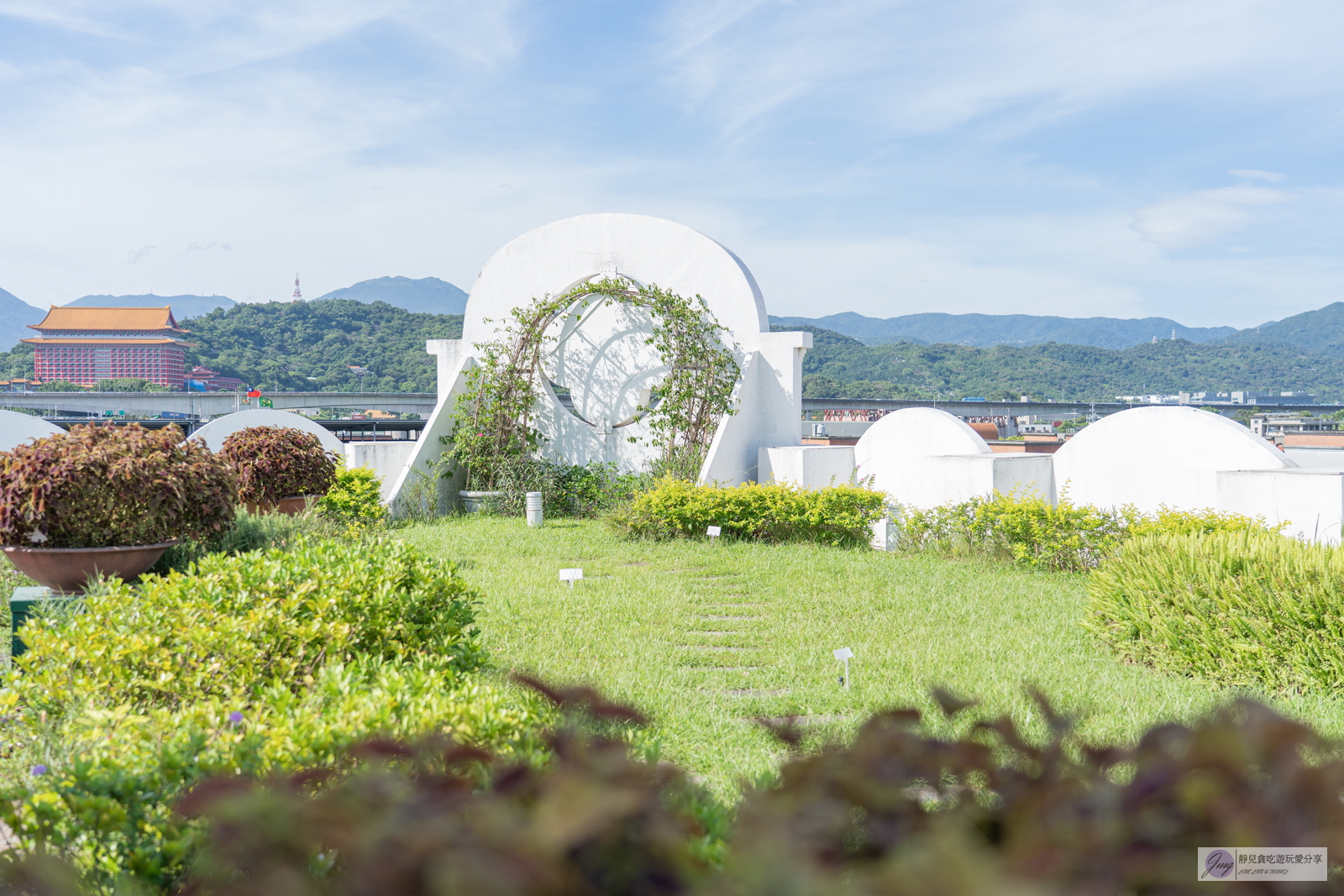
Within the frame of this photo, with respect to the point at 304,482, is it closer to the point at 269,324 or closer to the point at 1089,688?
the point at 1089,688

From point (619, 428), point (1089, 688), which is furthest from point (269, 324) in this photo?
point (1089, 688)

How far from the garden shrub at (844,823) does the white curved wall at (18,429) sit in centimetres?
1126

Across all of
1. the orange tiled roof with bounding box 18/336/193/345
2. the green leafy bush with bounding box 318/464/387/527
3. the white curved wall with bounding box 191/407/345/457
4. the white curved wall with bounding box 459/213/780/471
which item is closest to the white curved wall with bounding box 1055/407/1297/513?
the white curved wall with bounding box 459/213/780/471

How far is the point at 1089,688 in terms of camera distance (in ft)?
12.7

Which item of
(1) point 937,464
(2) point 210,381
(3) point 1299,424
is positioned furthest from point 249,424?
(3) point 1299,424

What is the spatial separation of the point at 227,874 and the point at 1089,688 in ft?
11.7

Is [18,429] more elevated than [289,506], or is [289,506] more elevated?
[18,429]

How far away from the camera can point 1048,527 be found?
6.96 metres

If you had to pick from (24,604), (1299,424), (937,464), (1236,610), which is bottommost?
(1236,610)

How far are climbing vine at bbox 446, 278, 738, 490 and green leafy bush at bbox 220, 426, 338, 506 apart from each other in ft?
6.20

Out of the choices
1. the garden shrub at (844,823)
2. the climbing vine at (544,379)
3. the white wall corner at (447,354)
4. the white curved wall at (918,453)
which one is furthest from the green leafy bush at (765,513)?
the garden shrub at (844,823)

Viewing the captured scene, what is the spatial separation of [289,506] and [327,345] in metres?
47.7

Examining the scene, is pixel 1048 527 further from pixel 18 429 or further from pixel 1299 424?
pixel 1299 424

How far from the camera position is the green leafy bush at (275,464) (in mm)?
8414
